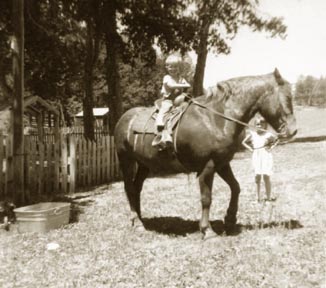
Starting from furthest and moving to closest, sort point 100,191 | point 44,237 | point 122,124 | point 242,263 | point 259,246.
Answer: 1. point 100,191
2. point 122,124
3. point 44,237
4. point 259,246
5. point 242,263

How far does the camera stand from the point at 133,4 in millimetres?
24344

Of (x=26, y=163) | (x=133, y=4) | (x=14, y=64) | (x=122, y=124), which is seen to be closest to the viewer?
(x=122, y=124)

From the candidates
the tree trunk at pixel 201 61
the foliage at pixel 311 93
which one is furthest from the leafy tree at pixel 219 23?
the foliage at pixel 311 93

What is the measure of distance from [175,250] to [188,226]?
1.63 meters

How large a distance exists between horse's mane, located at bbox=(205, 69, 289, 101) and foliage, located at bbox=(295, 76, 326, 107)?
127 meters

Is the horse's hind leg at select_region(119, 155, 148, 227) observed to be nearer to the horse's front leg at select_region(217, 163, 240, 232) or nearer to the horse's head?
the horse's front leg at select_region(217, 163, 240, 232)

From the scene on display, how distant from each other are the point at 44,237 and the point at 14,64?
450 centimetres

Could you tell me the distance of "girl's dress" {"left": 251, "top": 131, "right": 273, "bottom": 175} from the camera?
1053 cm

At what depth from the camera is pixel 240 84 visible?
7.12 m

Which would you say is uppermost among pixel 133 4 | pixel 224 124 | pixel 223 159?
pixel 133 4

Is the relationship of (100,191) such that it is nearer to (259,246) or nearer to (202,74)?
(259,246)

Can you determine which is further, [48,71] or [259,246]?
Answer: [48,71]

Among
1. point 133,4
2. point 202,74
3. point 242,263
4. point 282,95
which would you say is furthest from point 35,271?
point 202,74

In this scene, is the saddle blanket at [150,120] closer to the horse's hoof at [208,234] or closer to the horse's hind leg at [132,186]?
the horse's hind leg at [132,186]
